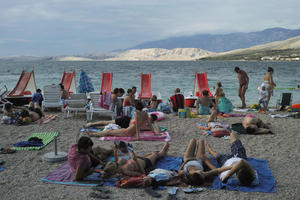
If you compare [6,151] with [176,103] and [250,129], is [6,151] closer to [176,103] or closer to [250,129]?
[250,129]

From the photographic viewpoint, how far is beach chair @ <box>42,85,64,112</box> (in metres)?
8.33

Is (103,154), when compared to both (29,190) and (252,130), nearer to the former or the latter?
(29,190)

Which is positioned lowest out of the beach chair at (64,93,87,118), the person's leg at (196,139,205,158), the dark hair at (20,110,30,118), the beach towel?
the beach towel

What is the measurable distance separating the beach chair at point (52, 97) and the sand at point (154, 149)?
0.91 meters

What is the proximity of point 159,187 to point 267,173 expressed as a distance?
1494 mm

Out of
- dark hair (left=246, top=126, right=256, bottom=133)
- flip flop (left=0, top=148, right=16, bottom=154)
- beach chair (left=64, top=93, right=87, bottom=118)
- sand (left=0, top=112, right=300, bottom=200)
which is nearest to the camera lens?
sand (left=0, top=112, right=300, bottom=200)

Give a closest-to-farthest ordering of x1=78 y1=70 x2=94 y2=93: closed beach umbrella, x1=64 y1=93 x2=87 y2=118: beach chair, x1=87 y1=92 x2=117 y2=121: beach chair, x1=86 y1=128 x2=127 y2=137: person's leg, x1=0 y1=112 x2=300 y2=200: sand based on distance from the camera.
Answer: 1. x1=0 y1=112 x2=300 y2=200: sand
2. x1=86 y1=128 x2=127 y2=137: person's leg
3. x1=87 y1=92 x2=117 y2=121: beach chair
4. x1=64 y1=93 x2=87 y2=118: beach chair
5. x1=78 y1=70 x2=94 y2=93: closed beach umbrella

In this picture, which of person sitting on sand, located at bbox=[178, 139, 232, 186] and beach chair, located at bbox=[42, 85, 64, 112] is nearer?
person sitting on sand, located at bbox=[178, 139, 232, 186]

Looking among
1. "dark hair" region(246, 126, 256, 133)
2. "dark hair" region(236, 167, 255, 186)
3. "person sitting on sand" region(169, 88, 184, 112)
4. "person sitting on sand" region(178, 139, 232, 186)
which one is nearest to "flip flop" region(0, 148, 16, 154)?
"person sitting on sand" region(178, 139, 232, 186)

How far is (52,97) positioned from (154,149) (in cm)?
459

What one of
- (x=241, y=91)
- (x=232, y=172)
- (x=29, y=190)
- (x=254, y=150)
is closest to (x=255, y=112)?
(x=241, y=91)

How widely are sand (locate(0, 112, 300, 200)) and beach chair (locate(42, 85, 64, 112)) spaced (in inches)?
35.9

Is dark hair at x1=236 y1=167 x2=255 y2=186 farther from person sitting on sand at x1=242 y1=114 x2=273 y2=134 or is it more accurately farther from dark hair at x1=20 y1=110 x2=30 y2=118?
dark hair at x1=20 y1=110 x2=30 y2=118

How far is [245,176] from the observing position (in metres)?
3.38
